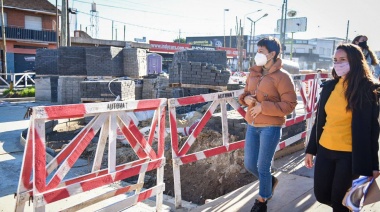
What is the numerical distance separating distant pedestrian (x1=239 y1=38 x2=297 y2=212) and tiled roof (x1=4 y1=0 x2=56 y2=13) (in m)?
36.3

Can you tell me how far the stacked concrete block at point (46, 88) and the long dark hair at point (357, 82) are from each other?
14452 millimetres

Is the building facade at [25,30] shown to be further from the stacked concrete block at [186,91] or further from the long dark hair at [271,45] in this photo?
the long dark hair at [271,45]

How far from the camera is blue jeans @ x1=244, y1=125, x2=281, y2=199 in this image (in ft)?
10.5

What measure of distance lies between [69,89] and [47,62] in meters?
2.87

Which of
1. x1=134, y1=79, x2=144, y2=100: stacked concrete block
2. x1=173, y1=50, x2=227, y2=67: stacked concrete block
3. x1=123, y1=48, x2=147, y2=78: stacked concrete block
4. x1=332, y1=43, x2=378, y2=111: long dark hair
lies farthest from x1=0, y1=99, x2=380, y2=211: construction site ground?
x1=123, y1=48, x2=147, y2=78: stacked concrete block

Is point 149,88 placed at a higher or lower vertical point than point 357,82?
lower

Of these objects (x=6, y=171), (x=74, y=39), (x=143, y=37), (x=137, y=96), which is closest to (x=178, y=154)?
(x=6, y=171)

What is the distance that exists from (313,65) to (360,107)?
245 feet

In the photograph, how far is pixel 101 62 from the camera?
13383 mm

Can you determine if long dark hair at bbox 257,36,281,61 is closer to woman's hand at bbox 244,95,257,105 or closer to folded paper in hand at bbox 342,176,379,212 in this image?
woman's hand at bbox 244,95,257,105

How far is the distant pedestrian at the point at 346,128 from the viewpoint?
8.13 ft

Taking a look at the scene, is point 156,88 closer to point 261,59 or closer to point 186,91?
point 186,91

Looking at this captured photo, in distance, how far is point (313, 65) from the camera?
72125mm

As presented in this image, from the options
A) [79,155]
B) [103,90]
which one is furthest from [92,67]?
[79,155]
